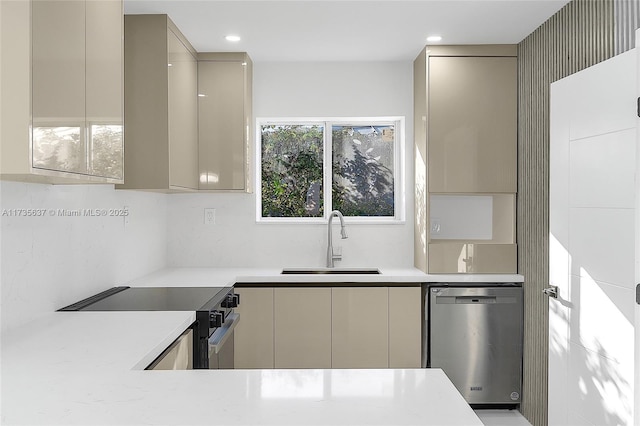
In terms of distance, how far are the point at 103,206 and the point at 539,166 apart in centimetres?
255

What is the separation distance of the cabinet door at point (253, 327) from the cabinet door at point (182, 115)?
0.86 metres

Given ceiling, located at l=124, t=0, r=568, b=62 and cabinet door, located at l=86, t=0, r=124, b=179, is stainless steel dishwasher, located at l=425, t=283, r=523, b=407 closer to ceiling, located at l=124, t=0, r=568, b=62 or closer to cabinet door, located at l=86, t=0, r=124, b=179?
ceiling, located at l=124, t=0, r=568, b=62

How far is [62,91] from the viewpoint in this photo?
1602mm

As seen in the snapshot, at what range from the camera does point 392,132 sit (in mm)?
4051

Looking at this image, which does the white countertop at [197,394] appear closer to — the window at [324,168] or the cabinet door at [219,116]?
the cabinet door at [219,116]

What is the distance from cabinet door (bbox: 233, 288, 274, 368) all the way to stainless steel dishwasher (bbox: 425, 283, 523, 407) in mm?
1058

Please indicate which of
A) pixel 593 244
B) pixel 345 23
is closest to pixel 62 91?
pixel 345 23

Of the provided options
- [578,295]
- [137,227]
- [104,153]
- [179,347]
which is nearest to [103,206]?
[137,227]

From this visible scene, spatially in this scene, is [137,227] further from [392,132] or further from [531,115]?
[531,115]

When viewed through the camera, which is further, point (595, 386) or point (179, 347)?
point (595, 386)

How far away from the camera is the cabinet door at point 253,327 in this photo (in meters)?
3.37

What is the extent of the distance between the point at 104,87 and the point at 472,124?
2.41 m

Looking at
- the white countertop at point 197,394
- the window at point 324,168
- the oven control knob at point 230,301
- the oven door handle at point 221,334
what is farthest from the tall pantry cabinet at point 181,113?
the white countertop at point 197,394

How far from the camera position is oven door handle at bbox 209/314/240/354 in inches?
90.9
